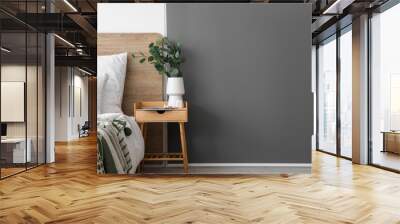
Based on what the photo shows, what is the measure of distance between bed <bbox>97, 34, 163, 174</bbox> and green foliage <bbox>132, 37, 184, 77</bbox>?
7cm

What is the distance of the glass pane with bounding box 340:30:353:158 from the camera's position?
261 inches

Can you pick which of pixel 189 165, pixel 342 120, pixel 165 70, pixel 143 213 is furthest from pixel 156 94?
pixel 342 120

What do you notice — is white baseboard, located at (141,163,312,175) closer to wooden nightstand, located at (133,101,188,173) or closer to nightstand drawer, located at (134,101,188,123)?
wooden nightstand, located at (133,101,188,173)

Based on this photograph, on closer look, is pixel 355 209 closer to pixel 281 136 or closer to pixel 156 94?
pixel 281 136

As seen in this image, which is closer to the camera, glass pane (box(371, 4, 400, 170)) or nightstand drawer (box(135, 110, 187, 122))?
nightstand drawer (box(135, 110, 187, 122))

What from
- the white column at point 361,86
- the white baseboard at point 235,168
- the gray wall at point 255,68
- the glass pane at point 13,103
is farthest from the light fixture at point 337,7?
the glass pane at point 13,103

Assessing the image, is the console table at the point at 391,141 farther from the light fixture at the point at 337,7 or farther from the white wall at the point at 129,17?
the white wall at the point at 129,17

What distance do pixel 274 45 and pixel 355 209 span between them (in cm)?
217

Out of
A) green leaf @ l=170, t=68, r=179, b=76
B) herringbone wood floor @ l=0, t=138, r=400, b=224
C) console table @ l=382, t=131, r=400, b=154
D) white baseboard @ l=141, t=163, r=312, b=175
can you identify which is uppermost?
green leaf @ l=170, t=68, r=179, b=76

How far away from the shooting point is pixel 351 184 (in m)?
4.20

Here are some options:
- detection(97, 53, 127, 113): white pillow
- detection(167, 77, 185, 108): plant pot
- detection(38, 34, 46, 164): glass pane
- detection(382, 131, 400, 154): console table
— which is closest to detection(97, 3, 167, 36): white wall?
detection(97, 53, 127, 113): white pillow

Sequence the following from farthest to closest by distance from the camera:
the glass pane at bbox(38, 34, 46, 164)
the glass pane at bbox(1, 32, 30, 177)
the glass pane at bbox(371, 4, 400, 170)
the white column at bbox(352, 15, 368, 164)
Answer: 1. the white column at bbox(352, 15, 368, 164)
2. the glass pane at bbox(38, 34, 46, 164)
3. the glass pane at bbox(371, 4, 400, 170)
4. the glass pane at bbox(1, 32, 30, 177)

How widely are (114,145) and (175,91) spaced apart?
868mm

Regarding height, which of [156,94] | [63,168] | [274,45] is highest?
[274,45]
